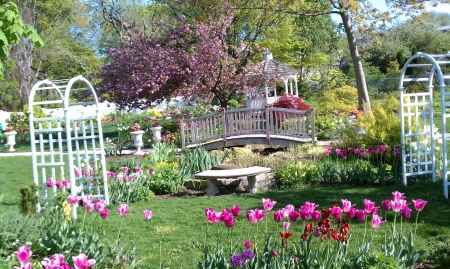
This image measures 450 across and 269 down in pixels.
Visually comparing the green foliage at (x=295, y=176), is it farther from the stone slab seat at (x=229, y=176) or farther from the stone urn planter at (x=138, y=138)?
the stone urn planter at (x=138, y=138)

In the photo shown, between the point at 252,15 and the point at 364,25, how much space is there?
8079mm

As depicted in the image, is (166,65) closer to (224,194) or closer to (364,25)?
(364,25)

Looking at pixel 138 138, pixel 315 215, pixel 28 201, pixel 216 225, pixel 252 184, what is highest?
pixel 138 138

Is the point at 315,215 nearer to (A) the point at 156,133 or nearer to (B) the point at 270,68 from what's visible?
(A) the point at 156,133

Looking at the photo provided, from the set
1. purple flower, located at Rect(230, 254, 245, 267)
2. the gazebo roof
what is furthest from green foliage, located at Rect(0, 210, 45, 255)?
the gazebo roof

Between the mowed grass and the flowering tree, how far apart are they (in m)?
8.70

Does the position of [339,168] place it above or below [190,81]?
below

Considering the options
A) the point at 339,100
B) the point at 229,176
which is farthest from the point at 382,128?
the point at 339,100

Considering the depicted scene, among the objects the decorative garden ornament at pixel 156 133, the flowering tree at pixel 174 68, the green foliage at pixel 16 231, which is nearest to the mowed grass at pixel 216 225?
the green foliage at pixel 16 231

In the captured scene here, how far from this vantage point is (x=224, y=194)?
8906 millimetres

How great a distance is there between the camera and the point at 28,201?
6062 mm

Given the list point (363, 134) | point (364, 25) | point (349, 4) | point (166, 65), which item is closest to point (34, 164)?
point (363, 134)

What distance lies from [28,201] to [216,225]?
7.49ft

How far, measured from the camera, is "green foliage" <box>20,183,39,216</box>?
19.8ft
